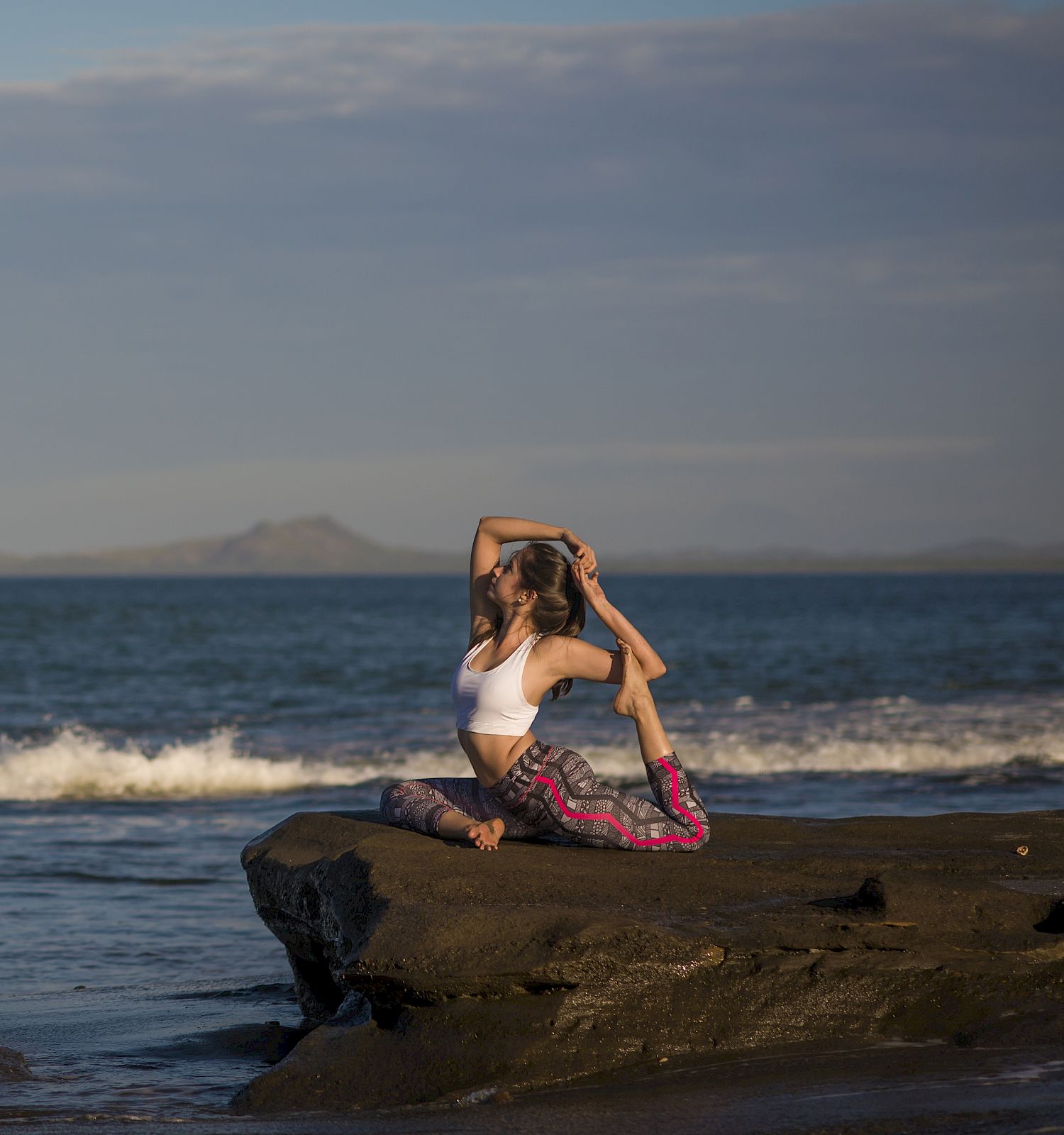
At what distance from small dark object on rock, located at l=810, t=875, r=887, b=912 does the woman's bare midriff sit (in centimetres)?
138

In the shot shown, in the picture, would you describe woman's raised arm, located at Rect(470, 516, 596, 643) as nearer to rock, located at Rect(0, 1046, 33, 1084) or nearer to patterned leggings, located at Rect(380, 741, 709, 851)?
patterned leggings, located at Rect(380, 741, 709, 851)

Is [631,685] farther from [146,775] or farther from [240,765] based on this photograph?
[240,765]

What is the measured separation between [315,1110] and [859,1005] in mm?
1978

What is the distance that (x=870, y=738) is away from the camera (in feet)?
59.2

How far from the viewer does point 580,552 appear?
5898mm

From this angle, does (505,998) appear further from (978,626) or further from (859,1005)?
(978,626)

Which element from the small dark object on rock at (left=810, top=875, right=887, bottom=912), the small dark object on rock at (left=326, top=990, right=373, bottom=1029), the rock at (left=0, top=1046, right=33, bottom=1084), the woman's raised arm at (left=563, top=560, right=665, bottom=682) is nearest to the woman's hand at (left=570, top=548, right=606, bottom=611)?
the woman's raised arm at (left=563, top=560, right=665, bottom=682)

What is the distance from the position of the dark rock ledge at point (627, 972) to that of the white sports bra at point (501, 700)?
576 mm

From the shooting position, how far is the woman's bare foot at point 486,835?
18.5ft

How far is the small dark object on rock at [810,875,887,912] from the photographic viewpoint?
5.03 metres

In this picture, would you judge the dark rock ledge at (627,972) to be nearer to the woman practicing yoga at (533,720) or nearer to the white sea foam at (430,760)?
the woman practicing yoga at (533,720)

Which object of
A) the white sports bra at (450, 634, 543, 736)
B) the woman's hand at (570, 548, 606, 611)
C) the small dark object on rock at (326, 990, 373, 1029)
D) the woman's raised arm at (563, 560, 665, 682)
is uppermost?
the woman's hand at (570, 548, 606, 611)

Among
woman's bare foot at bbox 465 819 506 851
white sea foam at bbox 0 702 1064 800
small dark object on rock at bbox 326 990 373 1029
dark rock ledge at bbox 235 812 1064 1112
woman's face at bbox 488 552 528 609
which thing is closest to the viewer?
dark rock ledge at bbox 235 812 1064 1112

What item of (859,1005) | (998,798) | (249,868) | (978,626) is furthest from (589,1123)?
(978,626)
